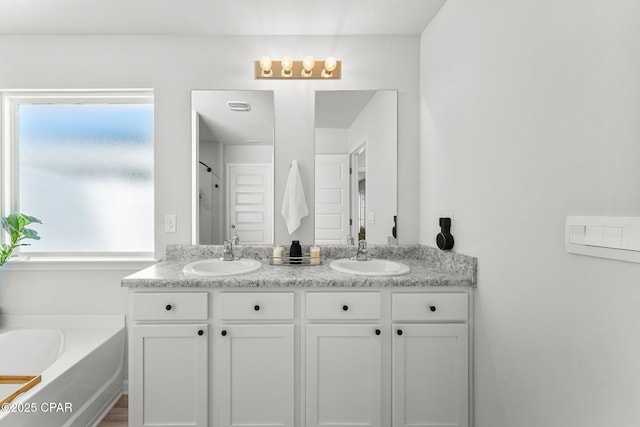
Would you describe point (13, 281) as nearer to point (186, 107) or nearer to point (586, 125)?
point (186, 107)

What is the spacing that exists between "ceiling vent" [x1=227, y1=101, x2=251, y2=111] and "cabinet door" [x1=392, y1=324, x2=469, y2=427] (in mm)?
1638

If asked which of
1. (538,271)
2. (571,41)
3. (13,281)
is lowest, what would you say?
(13,281)


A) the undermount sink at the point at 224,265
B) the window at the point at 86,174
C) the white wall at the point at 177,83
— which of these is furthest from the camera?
the window at the point at 86,174

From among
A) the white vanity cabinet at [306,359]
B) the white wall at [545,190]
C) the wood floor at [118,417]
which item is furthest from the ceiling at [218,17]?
the wood floor at [118,417]

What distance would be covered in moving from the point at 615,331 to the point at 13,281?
10.2 ft

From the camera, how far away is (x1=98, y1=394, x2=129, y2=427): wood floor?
1821 millimetres

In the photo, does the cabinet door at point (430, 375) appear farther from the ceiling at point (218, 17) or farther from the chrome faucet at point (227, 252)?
the ceiling at point (218, 17)

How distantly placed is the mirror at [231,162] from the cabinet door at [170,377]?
0.72m

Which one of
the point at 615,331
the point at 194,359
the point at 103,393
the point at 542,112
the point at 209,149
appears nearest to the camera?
the point at 615,331

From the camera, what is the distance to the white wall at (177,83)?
2092mm

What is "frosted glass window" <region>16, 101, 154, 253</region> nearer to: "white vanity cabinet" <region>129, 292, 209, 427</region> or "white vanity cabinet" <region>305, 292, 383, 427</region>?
"white vanity cabinet" <region>129, 292, 209, 427</region>

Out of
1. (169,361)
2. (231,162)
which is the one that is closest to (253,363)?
(169,361)

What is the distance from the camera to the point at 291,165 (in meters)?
2.12

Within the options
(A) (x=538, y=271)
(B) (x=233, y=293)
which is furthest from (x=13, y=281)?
(A) (x=538, y=271)
